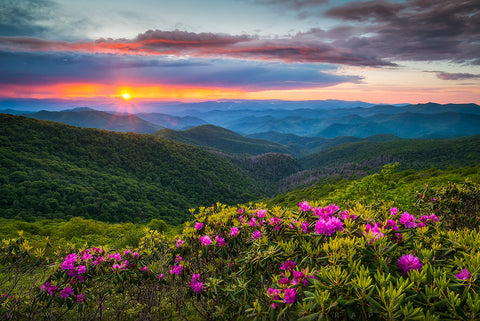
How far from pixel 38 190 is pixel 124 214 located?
81.7 feet

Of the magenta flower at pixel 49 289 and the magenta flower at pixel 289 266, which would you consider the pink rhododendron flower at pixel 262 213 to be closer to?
the magenta flower at pixel 289 266

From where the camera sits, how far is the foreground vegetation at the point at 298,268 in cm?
254

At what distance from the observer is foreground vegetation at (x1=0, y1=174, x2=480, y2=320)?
8.35ft

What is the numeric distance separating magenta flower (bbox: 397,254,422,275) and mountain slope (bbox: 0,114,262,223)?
6620 centimetres

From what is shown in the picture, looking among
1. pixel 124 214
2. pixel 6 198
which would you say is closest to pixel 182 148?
pixel 124 214

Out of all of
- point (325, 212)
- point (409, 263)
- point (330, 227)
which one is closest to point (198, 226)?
point (325, 212)

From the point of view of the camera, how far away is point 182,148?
139750 millimetres

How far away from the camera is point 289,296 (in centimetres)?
298

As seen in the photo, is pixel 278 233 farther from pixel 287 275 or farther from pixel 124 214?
pixel 124 214

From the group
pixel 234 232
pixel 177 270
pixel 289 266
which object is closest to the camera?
pixel 289 266

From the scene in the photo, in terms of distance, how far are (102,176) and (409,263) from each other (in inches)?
3993

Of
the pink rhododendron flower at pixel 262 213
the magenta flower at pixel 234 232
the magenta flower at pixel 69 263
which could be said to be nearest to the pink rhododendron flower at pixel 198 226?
the magenta flower at pixel 234 232

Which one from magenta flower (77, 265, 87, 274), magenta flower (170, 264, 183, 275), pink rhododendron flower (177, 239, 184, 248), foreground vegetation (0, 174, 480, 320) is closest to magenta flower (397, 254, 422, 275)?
foreground vegetation (0, 174, 480, 320)

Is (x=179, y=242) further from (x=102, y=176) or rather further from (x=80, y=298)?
(x=102, y=176)
